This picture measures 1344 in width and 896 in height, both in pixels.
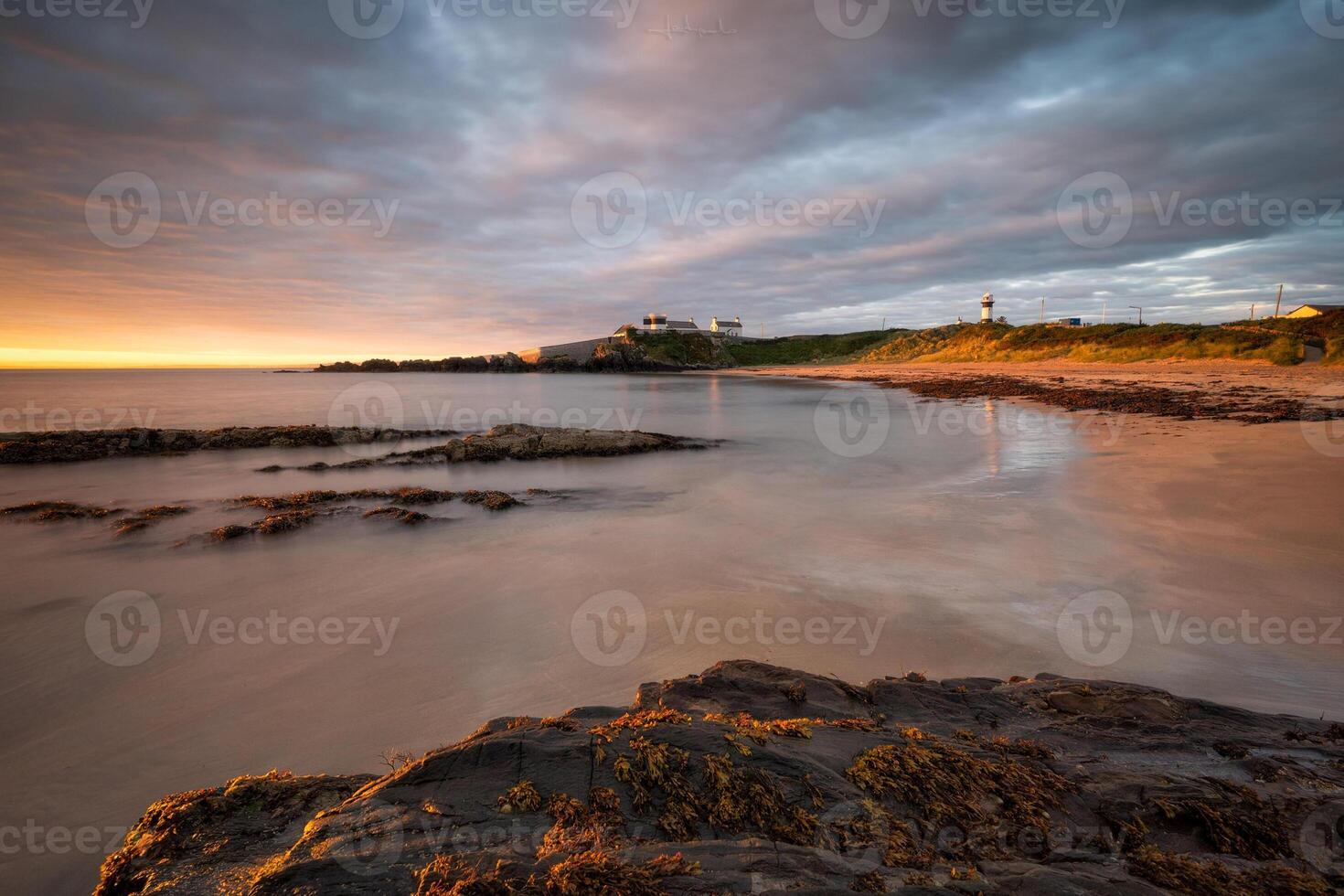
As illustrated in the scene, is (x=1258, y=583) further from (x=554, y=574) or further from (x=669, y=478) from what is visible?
(x=669, y=478)

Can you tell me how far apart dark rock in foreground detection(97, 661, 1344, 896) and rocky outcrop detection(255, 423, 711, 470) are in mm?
12713

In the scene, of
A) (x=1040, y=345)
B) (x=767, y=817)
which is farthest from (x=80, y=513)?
(x=1040, y=345)

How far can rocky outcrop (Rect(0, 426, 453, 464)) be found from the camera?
1415 cm

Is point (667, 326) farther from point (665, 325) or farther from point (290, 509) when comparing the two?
point (290, 509)

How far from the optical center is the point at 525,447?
15.3 meters

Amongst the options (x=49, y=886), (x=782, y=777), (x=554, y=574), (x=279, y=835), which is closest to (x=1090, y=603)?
(x=782, y=777)

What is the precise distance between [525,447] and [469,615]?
32.4 ft

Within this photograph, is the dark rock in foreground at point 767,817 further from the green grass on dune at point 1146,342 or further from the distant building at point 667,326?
the distant building at point 667,326

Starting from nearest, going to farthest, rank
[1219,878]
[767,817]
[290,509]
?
[1219,878], [767,817], [290,509]

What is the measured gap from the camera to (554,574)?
7.01 metres

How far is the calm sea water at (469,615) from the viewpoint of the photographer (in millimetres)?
3799

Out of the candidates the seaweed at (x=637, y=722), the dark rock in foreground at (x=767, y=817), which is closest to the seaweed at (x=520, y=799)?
the dark rock in foreground at (x=767, y=817)

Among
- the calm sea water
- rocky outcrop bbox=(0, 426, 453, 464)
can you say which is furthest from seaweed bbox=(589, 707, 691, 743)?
rocky outcrop bbox=(0, 426, 453, 464)

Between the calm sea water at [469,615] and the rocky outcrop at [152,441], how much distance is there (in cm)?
373
